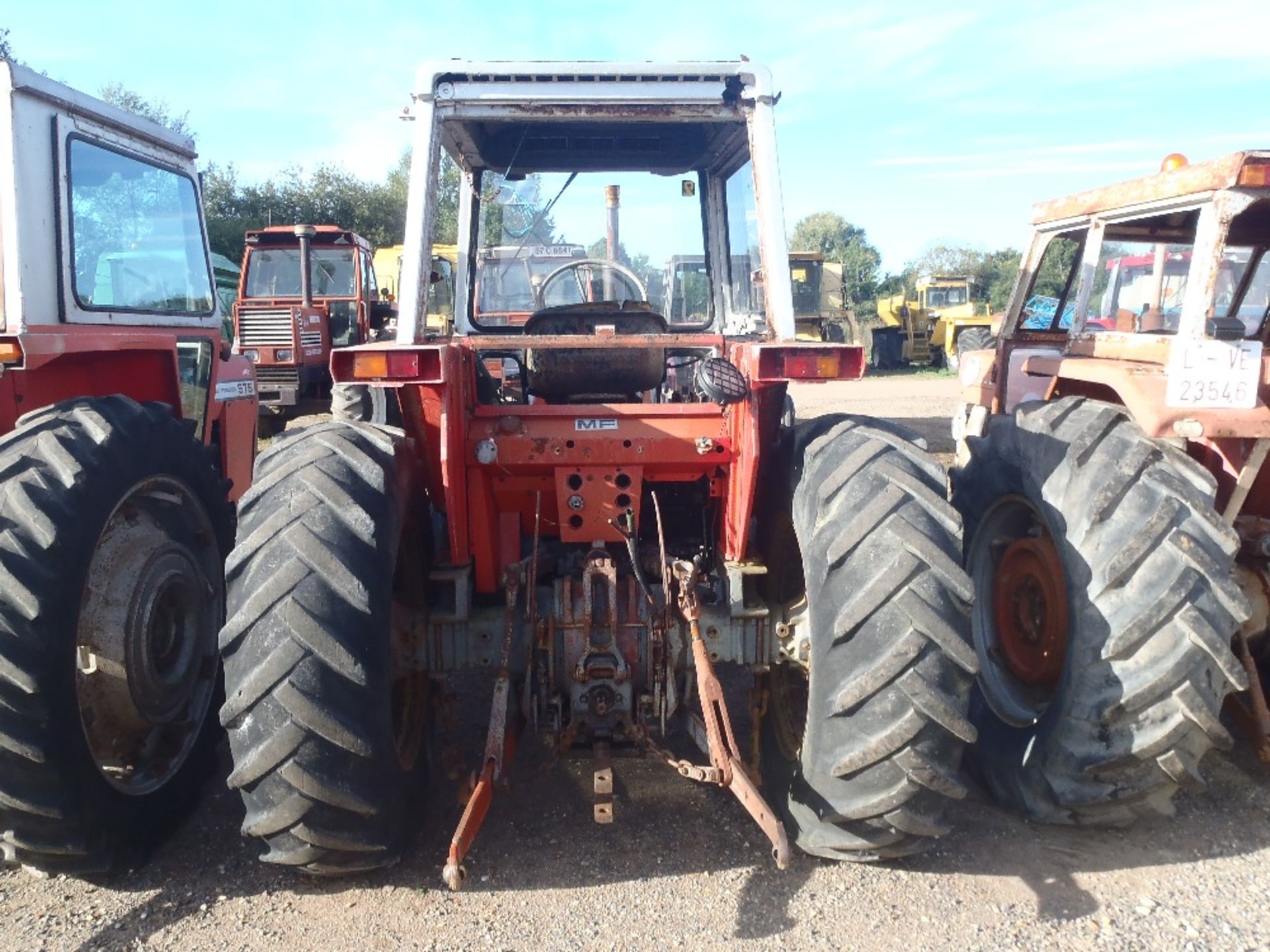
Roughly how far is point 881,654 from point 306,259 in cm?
1150

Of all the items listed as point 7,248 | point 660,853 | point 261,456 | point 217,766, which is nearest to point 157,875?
point 217,766

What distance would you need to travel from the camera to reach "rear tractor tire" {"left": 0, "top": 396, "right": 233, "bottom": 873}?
2.70 m

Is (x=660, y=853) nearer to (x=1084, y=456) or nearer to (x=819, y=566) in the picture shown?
(x=819, y=566)

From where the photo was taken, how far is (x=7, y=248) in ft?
11.5

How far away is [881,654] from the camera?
2699 millimetres

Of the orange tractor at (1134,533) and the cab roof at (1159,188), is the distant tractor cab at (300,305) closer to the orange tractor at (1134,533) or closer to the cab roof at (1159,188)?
the cab roof at (1159,188)

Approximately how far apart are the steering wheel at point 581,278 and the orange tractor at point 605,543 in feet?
0.05

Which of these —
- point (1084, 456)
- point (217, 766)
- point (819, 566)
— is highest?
point (1084, 456)

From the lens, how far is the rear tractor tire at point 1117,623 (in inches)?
117

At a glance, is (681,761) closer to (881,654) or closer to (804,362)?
(881,654)

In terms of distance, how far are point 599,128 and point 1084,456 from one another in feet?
7.19

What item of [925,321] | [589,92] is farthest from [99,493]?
[925,321]

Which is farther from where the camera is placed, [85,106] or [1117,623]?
[85,106]

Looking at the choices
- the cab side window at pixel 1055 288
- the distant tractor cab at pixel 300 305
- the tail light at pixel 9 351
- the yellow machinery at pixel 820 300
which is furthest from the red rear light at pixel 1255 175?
the yellow machinery at pixel 820 300
